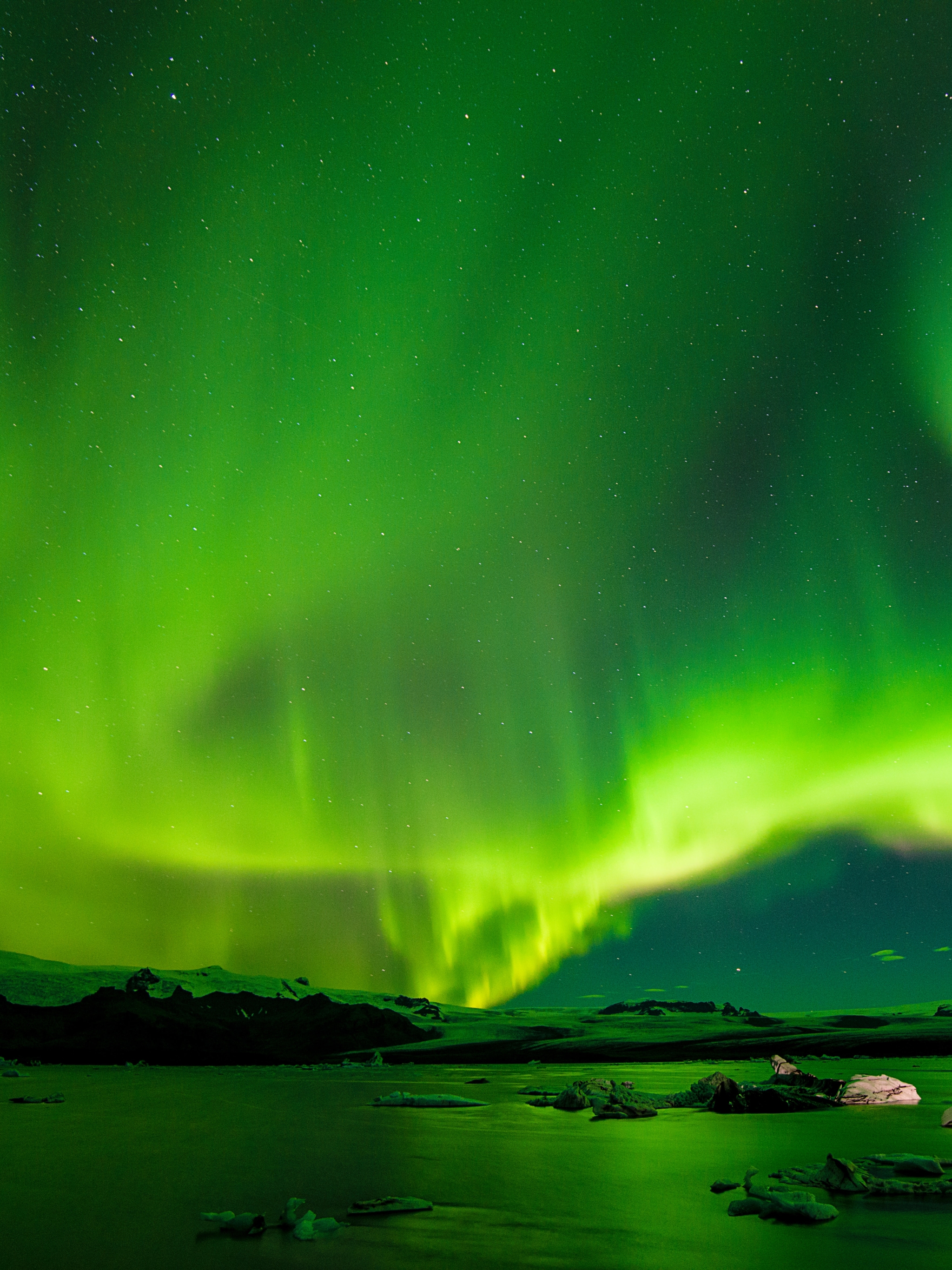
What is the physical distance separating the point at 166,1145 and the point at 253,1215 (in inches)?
286

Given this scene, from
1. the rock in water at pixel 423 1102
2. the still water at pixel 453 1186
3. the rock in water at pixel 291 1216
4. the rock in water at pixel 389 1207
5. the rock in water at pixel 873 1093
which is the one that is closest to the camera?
the still water at pixel 453 1186

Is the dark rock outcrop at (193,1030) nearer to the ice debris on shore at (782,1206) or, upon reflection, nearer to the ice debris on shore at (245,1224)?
the ice debris on shore at (245,1224)

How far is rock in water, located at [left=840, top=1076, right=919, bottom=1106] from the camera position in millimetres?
16391

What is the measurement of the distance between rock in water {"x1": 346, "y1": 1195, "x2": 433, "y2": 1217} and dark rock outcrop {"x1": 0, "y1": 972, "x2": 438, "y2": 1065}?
6829 centimetres

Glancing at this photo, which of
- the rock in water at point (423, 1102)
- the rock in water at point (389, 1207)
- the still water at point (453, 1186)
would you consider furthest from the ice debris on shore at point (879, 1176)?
the rock in water at point (423, 1102)

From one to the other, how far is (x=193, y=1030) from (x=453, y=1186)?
290 feet

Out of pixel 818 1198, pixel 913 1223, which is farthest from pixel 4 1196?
pixel 913 1223

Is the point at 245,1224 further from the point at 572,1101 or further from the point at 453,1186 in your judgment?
the point at 572,1101

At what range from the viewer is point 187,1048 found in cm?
7831

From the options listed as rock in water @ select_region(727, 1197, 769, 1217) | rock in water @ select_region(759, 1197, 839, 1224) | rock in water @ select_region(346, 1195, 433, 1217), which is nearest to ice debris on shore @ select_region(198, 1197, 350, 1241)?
rock in water @ select_region(346, 1195, 433, 1217)

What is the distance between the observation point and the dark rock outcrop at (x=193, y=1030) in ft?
246

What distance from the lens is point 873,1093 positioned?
16500mm

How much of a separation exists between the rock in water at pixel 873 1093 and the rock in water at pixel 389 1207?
13180 millimetres

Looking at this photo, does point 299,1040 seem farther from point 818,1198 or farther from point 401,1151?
point 818,1198
